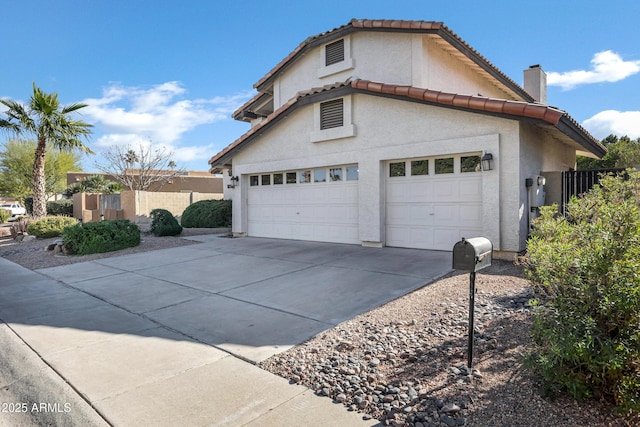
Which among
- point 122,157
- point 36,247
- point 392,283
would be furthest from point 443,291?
point 122,157

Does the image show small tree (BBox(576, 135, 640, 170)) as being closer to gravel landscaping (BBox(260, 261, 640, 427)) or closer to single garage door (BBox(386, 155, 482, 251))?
single garage door (BBox(386, 155, 482, 251))

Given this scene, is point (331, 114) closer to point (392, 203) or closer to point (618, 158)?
point (392, 203)

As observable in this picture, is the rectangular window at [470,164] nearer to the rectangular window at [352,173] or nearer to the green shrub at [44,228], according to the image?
the rectangular window at [352,173]

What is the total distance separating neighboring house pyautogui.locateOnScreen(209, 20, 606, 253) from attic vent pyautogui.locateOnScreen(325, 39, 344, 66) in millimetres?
42

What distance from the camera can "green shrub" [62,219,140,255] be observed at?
11.5 metres

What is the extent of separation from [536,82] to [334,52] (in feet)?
29.5

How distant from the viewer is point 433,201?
31.4 ft

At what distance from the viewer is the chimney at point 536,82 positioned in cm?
1593

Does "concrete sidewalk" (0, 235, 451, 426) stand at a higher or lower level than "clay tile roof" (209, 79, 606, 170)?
lower

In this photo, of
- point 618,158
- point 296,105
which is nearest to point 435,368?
point 296,105

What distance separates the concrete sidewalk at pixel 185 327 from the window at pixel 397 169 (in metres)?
2.27

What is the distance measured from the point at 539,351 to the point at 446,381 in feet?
2.55

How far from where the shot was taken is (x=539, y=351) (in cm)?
276

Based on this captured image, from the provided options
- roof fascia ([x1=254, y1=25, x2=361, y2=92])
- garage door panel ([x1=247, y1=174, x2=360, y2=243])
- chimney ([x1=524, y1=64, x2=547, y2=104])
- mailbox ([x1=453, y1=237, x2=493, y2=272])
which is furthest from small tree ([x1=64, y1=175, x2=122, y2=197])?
mailbox ([x1=453, y1=237, x2=493, y2=272])
